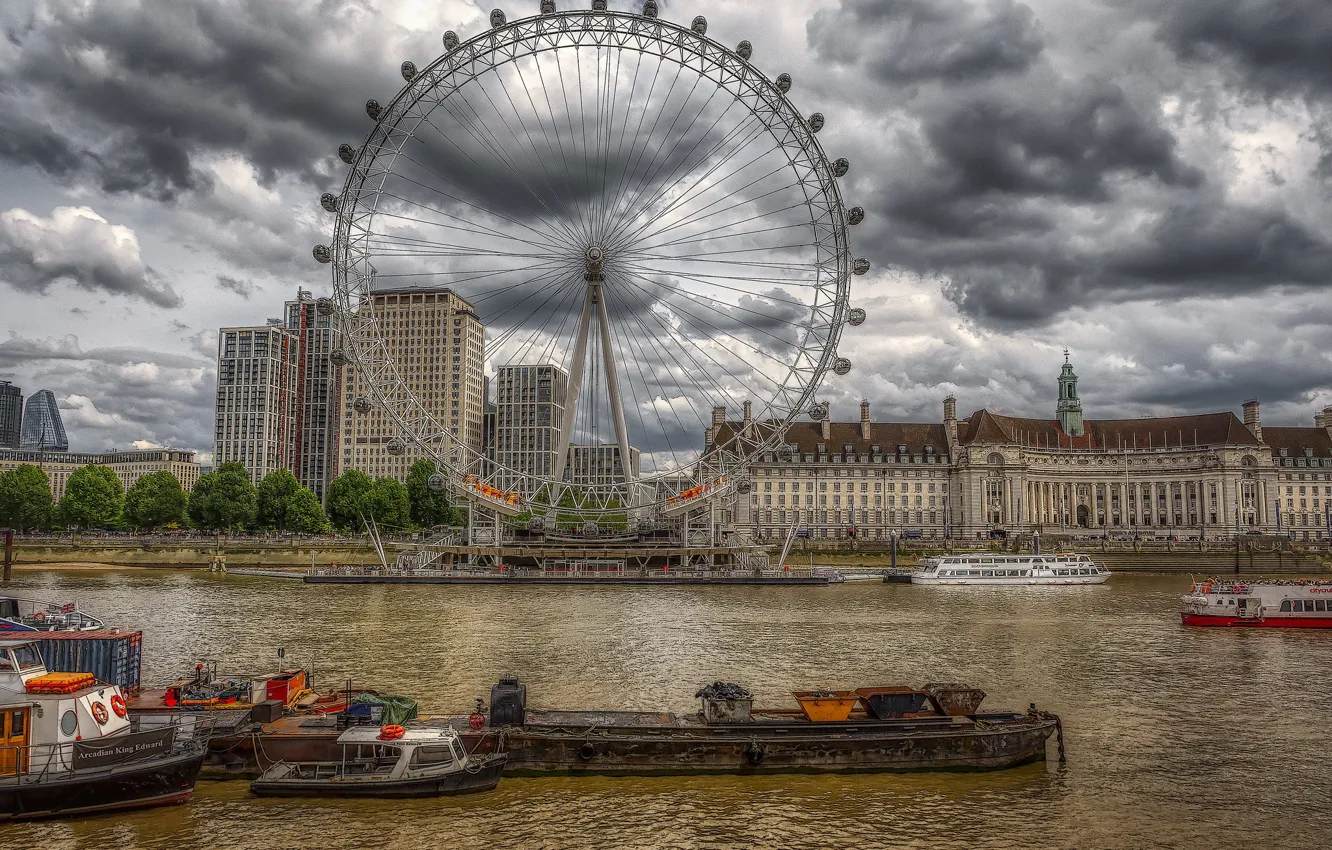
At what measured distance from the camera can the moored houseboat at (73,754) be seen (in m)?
19.1

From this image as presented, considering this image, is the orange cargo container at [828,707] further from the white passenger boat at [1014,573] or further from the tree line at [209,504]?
the tree line at [209,504]

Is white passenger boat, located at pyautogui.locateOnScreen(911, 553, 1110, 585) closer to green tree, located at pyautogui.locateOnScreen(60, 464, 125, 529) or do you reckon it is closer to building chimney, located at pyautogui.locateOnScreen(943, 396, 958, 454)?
building chimney, located at pyautogui.locateOnScreen(943, 396, 958, 454)

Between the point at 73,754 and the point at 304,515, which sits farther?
the point at 304,515

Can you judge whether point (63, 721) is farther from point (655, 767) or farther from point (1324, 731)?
point (1324, 731)

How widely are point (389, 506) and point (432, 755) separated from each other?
4094 inches

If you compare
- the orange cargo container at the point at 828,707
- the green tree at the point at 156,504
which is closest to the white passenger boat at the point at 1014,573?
the orange cargo container at the point at 828,707

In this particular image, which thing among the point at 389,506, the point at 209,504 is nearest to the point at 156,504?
the point at 209,504

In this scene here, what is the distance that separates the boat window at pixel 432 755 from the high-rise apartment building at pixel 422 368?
17130 centimetres

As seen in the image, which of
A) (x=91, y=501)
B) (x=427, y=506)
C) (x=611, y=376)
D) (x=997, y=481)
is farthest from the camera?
(x=997, y=481)

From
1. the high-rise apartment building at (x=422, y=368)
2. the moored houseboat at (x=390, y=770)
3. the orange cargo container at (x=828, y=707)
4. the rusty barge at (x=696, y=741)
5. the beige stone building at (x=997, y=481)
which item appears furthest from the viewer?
the high-rise apartment building at (x=422, y=368)

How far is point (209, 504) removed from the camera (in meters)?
118

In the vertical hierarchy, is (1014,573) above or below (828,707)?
below

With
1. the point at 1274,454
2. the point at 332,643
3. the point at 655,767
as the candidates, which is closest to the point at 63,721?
the point at 655,767

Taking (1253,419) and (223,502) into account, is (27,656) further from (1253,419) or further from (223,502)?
(1253,419)
